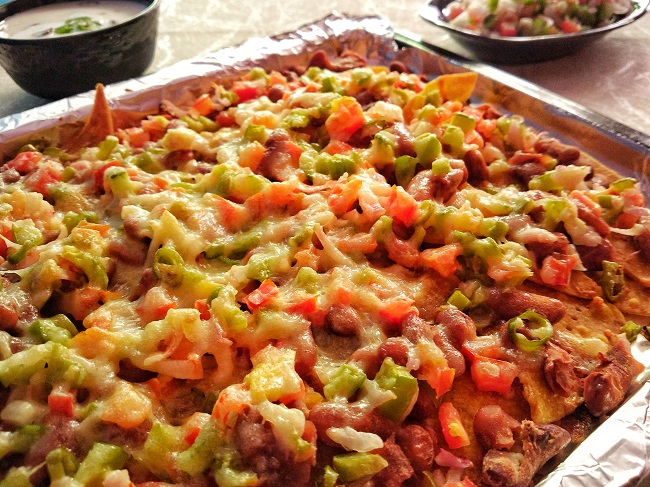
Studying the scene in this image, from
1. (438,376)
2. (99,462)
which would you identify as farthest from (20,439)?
(438,376)

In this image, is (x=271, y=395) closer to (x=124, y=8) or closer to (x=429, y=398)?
(x=429, y=398)

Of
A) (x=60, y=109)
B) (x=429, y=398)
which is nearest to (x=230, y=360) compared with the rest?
(x=429, y=398)

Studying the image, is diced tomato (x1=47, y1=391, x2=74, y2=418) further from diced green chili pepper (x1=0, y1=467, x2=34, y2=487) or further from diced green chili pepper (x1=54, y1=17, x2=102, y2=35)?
diced green chili pepper (x1=54, y1=17, x2=102, y2=35)

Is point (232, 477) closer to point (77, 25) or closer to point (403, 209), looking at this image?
point (403, 209)

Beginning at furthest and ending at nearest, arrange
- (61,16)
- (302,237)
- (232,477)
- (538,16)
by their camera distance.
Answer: (538,16) → (61,16) → (302,237) → (232,477)

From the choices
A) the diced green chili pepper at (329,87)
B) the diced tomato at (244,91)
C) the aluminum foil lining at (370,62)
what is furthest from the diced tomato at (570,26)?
the diced tomato at (244,91)

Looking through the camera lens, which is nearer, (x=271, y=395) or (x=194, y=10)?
(x=271, y=395)
